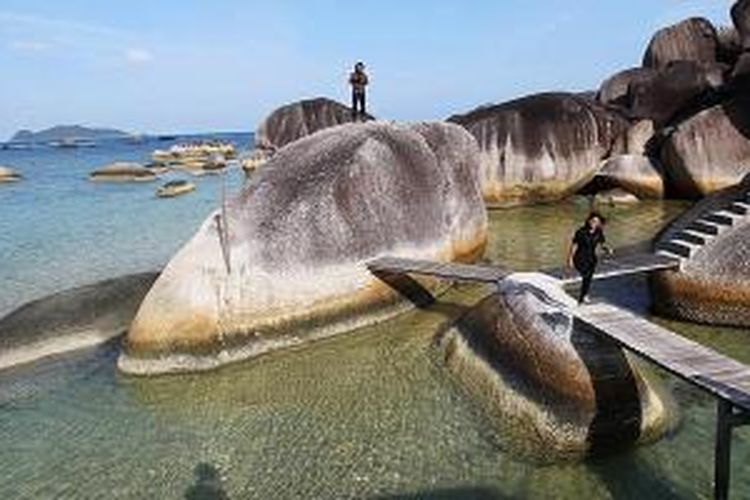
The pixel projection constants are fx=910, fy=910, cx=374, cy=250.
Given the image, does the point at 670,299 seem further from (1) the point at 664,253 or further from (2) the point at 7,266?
(2) the point at 7,266

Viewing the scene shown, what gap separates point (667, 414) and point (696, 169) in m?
16.0

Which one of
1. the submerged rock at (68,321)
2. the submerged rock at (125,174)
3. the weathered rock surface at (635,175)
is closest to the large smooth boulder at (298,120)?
the weathered rock surface at (635,175)

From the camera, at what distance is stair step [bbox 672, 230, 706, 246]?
14242mm

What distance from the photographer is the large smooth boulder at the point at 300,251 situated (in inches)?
537

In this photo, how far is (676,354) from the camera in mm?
9430

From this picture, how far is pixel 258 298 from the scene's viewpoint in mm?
13883

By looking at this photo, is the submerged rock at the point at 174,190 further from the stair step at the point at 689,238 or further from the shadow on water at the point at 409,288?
the stair step at the point at 689,238

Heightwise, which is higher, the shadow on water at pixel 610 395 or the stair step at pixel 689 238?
the stair step at pixel 689 238

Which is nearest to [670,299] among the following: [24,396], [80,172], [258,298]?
[258,298]

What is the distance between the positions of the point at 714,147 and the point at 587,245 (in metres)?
14.6

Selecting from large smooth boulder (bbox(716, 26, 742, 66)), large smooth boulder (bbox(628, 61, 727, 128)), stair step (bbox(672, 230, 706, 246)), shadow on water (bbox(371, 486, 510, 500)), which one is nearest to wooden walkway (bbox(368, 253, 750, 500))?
shadow on water (bbox(371, 486, 510, 500))

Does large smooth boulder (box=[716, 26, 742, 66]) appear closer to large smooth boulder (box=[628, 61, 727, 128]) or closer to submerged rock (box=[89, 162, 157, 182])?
large smooth boulder (box=[628, 61, 727, 128])

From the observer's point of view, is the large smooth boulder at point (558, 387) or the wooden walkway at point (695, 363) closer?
the wooden walkway at point (695, 363)

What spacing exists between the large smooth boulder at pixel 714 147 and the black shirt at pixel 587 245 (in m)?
14.3
